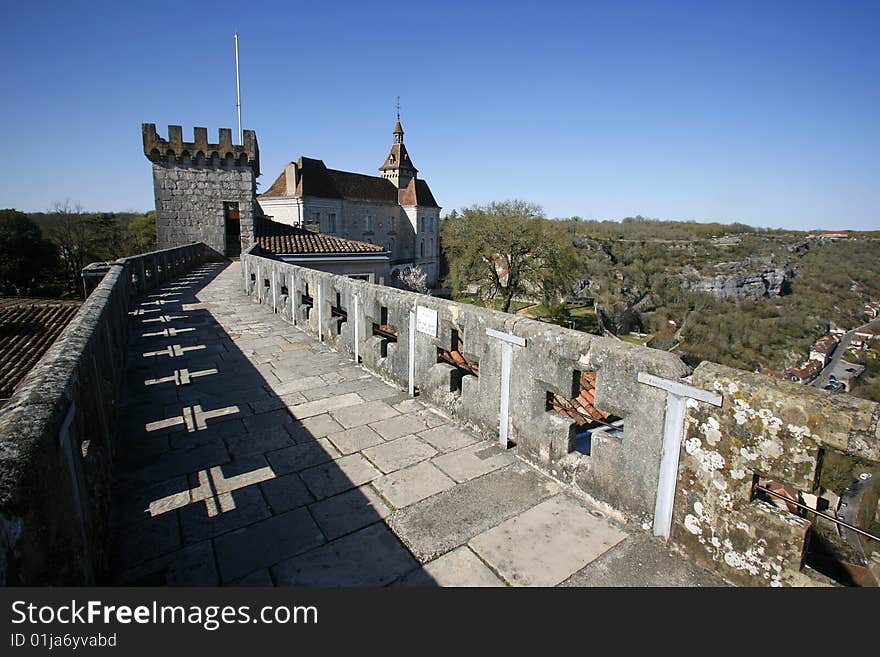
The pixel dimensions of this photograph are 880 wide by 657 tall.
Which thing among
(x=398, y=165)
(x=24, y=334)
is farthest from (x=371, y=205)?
(x=24, y=334)

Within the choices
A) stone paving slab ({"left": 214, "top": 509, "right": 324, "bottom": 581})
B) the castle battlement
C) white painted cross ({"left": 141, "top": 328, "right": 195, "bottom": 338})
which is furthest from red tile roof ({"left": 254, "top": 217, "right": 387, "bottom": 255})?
stone paving slab ({"left": 214, "top": 509, "right": 324, "bottom": 581})

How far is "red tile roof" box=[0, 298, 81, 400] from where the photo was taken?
32.4 ft

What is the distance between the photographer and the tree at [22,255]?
29094 millimetres

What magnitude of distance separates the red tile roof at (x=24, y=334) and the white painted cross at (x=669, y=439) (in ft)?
38.6

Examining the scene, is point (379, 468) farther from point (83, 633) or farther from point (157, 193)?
point (157, 193)

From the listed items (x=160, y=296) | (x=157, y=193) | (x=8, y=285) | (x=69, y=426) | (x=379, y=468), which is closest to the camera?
(x=69, y=426)

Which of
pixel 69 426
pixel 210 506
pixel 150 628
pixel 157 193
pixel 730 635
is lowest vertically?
pixel 210 506

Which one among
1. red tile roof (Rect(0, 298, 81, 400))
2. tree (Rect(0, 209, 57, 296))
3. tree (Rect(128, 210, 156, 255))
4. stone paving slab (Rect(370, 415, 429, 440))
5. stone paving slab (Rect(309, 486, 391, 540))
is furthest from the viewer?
tree (Rect(128, 210, 156, 255))

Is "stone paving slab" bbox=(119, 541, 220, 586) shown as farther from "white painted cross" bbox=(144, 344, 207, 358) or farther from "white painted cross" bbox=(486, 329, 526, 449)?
"white painted cross" bbox=(144, 344, 207, 358)

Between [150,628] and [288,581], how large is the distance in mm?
865

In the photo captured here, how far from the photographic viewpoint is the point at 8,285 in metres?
28.7

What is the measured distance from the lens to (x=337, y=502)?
3.11 meters

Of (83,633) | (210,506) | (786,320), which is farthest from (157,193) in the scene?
(786,320)

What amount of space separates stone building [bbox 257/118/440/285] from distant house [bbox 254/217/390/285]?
18357 mm
